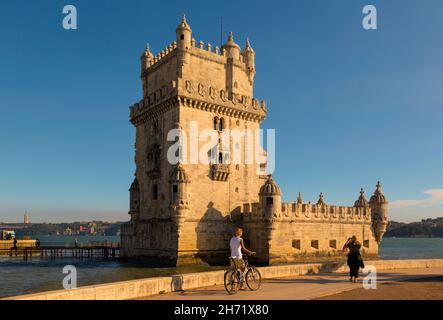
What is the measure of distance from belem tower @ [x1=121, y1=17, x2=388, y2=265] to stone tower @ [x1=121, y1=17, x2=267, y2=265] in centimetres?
10

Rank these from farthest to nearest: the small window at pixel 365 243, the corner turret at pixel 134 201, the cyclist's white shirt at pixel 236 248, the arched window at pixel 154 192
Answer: the small window at pixel 365 243 → the corner turret at pixel 134 201 → the arched window at pixel 154 192 → the cyclist's white shirt at pixel 236 248

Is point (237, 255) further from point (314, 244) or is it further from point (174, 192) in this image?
point (314, 244)

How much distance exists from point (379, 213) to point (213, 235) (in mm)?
24554

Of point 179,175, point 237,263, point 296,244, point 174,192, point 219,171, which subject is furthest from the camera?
point 296,244

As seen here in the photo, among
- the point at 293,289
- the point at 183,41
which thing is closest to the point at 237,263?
the point at 293,289

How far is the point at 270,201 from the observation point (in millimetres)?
40969

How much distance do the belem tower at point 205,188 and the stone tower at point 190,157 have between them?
0.34 feet

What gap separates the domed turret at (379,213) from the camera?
53.7m

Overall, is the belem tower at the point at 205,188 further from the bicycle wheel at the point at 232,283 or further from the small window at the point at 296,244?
the bicycle wheel at the point at 232,283

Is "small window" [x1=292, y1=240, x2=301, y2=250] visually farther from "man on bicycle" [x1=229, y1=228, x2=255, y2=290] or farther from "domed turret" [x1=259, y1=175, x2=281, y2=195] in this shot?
"man on bicycle" [x1=229, y1=228, x2=255, y2=290]

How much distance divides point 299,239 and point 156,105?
69.8 ft

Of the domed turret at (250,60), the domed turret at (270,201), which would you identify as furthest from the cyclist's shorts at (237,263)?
the domed turret at (250,60)

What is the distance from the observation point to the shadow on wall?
1618 inches
